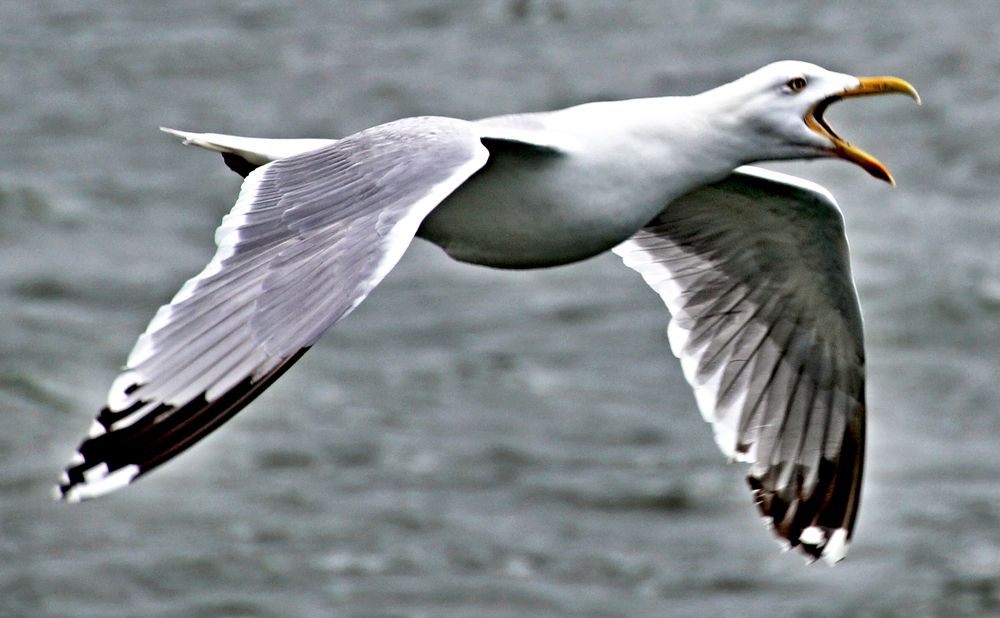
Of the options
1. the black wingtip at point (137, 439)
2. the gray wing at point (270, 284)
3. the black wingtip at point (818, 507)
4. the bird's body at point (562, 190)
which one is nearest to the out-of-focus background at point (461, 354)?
the black wingtip at point (818, 507)

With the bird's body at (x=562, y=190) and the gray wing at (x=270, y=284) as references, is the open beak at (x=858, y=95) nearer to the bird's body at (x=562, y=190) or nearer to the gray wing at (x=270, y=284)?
the bird's body at (x=562, y=190)

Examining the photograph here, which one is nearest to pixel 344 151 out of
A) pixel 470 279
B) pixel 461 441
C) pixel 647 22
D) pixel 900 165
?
pixel 461 441

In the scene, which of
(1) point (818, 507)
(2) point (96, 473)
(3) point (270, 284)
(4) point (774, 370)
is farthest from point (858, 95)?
(2) point (96, 473)

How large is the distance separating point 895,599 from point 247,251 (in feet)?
32.7

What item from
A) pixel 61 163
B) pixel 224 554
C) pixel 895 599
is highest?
pixel 61 163

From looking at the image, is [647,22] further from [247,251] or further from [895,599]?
[247,251]

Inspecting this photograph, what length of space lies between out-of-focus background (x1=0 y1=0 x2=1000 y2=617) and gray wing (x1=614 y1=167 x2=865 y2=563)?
6.76 meters

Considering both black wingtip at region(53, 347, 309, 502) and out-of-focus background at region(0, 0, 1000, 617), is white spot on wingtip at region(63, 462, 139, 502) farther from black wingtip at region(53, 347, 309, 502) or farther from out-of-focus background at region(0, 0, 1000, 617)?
out-of-focus background at region(0, 0, 1000, 617)

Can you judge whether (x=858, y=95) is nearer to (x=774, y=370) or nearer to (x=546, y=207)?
(x=546, y=207)

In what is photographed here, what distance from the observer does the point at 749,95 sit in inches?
286

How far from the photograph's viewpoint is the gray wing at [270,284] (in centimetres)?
564

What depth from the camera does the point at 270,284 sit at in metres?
6.20

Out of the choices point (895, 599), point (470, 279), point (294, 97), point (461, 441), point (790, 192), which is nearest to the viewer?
point (790, 192)

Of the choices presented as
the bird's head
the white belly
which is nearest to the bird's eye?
the bird's head
